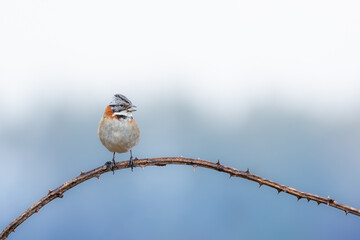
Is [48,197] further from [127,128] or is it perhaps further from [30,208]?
[127,128]

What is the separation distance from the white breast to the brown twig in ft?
2.01

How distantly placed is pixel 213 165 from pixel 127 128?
1010mm

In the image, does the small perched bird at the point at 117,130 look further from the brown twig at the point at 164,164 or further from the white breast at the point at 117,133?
the brown twig at the point at 164,164

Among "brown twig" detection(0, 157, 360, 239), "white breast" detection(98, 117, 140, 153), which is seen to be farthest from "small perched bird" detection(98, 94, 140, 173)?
"brown twig" detection(0, 157, 360, 239)

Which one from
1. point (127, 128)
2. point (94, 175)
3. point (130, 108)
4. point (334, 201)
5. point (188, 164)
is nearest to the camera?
point (334, 201)

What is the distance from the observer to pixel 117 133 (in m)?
2.56

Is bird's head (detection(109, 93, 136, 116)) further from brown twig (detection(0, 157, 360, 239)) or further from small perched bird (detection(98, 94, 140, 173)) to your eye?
brown twig (detection(0, 157, 360, 239))

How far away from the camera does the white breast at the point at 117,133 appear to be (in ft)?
8.32

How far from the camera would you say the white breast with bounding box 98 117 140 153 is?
2.54m

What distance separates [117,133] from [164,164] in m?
0.89

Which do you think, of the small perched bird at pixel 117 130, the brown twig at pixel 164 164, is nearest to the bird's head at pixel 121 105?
the small perched bird at pixel 117 130

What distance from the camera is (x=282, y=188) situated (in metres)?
1.62

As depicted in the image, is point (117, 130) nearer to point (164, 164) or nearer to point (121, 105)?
point (121, 105)

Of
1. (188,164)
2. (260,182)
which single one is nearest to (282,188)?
(260,182)
